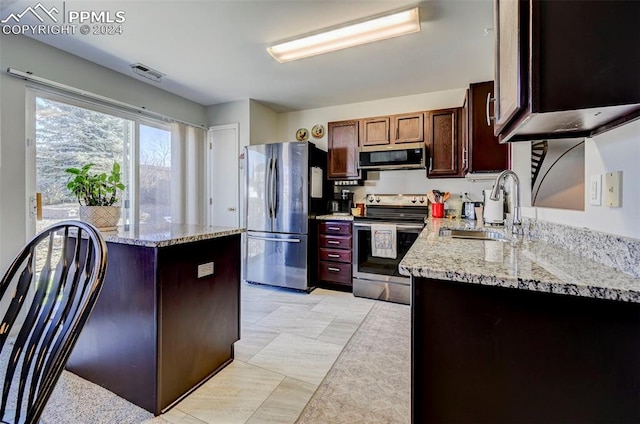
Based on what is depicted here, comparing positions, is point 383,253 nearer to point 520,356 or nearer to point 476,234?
point 476,234

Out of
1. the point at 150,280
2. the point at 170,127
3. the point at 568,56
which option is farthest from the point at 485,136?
the point at 170,127

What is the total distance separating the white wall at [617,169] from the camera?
86 centimetres

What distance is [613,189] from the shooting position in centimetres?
95

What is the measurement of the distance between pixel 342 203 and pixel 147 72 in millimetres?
2815

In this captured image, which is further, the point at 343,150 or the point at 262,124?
the point at 262,124

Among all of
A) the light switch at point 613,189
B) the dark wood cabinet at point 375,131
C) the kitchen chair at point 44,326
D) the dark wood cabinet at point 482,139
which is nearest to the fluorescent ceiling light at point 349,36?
the dark wood cabinet at point 482,139

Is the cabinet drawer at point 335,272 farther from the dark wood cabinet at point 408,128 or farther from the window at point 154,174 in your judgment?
the window at point 154,174

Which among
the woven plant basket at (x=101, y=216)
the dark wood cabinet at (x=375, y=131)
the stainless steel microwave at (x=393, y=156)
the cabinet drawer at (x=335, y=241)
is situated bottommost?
the cabinet drawer at (x=335, y=241)

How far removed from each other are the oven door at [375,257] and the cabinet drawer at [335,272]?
6.1 inches

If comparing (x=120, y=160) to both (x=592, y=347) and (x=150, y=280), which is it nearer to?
(x=150, y=280)

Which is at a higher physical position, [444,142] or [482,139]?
[444,142]

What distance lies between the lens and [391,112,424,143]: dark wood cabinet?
3.46m

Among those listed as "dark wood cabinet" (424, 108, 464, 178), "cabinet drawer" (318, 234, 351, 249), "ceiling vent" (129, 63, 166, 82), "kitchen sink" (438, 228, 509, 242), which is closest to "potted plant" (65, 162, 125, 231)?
"ceiling vent" (129, 63, 166, 82)

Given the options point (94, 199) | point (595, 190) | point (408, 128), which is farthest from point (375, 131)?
point (94, 199)
